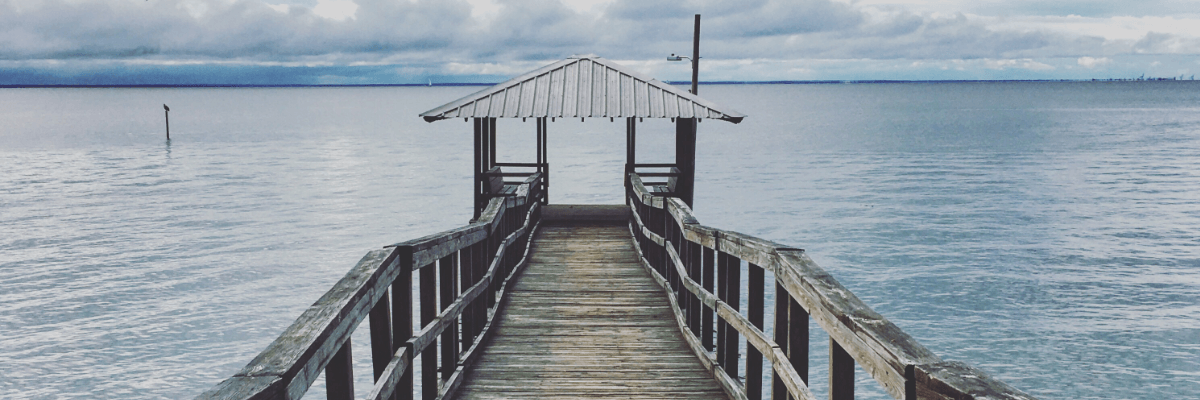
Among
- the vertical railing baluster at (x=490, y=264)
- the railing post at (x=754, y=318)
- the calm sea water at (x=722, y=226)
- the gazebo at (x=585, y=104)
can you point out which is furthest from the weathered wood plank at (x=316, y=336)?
the calm sea water at (x=722, y=226)

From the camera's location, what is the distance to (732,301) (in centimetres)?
522

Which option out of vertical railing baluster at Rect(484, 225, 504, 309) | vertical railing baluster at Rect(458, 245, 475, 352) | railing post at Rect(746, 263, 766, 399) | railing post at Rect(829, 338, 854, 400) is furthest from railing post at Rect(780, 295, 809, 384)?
vertical railing baluster at Rect(484, 225, 504, 309)

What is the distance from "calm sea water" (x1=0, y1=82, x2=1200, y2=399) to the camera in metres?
16.1

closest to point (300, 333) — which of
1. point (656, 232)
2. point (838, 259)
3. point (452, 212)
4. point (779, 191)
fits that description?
point (656, 232)

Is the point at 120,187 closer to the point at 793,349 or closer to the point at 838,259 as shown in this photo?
the point at 838,259

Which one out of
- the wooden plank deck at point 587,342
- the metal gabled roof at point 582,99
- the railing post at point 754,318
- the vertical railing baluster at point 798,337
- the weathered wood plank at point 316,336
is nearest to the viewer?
the weathered wood plank at point 316,336

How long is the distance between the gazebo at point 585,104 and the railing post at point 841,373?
7585 mm

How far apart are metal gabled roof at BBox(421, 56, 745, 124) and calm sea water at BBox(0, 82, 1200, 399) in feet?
19.3

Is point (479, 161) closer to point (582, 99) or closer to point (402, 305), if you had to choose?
point (582, 99)

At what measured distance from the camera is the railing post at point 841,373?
3.19 metres

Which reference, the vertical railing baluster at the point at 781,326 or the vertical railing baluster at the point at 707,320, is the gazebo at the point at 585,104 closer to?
the vertical railing baluster at the point at 707,320

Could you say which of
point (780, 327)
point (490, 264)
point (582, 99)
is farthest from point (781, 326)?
point (582, 99)

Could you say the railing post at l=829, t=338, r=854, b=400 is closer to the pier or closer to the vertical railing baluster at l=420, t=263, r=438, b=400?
the pier

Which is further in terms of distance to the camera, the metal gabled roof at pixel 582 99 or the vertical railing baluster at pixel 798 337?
the metal gabled roof at pixel 582 99
